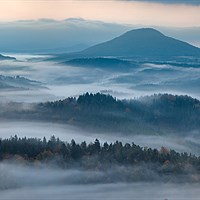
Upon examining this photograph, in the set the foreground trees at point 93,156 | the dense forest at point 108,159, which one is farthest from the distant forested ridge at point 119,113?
the dense forest at point 108,159

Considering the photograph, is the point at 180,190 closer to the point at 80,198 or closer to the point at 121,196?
the point at 121,196

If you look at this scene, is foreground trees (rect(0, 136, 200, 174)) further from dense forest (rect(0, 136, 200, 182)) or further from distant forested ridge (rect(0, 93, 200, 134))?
distant forested ridge (rect(0, 93, 200, 134))

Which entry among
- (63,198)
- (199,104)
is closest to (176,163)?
(63,198)

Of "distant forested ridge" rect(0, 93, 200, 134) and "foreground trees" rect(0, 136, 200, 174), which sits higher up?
"distant forested ridge" rect(0, 93, 200, 134)

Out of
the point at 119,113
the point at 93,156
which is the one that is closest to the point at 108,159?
the point at 93,156

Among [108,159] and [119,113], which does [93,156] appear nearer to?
[108,159]

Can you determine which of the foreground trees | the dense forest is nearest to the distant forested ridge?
the foreground trees
